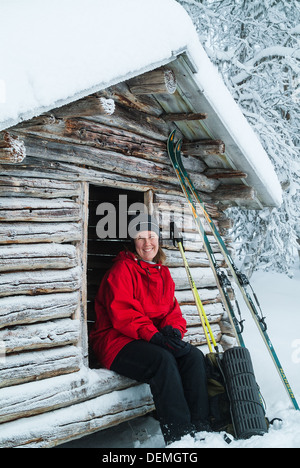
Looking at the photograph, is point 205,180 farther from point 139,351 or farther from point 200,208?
point 139,351

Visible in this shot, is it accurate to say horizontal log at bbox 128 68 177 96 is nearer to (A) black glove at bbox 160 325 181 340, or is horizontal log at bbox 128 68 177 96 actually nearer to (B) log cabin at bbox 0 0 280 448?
(B) log cabin at bbox 0 0 280 448

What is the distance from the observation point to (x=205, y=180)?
5414mm

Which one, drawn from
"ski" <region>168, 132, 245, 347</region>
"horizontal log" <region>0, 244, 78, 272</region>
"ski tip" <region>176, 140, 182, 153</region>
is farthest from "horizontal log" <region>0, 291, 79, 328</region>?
"ski tip" <region>176, 140, 182, 153</region>

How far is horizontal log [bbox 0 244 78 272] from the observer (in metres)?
3.34

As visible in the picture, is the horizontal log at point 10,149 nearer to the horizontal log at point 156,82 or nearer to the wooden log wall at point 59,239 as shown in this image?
the wooden log wall at point 59,239

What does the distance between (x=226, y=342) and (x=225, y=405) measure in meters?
1.98

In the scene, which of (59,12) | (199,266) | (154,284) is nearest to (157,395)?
(154,284)

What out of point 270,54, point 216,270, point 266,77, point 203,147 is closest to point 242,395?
point 216,270

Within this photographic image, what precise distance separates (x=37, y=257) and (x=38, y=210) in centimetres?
42

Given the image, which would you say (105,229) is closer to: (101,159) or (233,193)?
(233,193)

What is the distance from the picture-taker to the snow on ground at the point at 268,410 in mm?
3230


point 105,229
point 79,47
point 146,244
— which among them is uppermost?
point 105,229

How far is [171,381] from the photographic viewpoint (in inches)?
135

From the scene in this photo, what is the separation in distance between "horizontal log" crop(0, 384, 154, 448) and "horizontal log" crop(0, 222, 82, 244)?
4.81 feet
